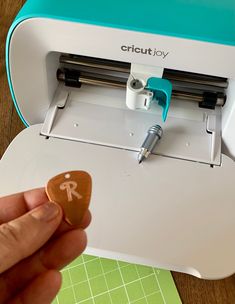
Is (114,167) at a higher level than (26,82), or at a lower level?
lower

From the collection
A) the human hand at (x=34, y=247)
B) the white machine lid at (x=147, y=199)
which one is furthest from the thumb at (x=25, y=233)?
the white machine lid at (x=147, y=199)

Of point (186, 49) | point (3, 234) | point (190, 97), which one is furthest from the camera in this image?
point (190, 97)

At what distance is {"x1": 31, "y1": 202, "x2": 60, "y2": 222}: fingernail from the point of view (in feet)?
1.48

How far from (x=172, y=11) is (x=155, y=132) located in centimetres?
19

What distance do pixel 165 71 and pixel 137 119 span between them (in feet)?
0.32

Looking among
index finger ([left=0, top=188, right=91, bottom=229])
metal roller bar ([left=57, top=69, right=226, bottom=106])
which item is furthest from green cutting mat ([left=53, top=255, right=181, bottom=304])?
metal roller bar ([left=57, top=69, right=226, bottom=106])

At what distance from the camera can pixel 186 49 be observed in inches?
24.0

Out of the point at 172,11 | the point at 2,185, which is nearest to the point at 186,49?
the point at 172,11

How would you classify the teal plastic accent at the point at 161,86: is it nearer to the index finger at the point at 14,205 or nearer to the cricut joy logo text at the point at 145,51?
the cricut joy logo text at the point at 145,51

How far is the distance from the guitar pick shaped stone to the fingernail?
3cm

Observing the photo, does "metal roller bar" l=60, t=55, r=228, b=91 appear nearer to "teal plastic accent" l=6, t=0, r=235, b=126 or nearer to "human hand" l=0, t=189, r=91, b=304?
"teal plastic accent" l=6, t=0, r=235, b=126

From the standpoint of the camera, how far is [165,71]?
2.41ft

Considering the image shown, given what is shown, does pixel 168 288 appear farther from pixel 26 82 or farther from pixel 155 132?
pixel 26 82

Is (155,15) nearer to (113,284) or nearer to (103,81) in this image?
(103,81)
